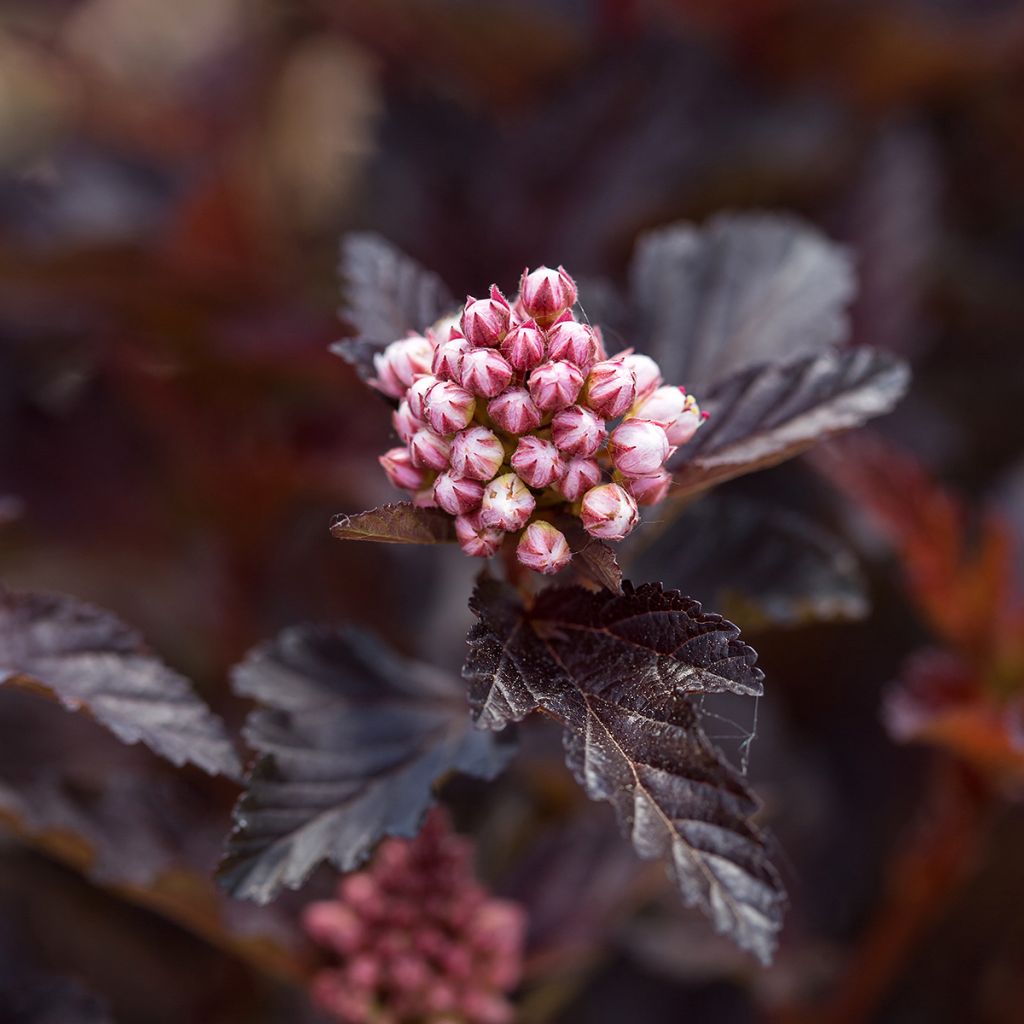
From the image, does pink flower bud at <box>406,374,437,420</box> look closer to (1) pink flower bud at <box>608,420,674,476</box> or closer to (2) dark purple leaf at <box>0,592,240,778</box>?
(1) pink flower bud at <box>608,420,674,476</box>

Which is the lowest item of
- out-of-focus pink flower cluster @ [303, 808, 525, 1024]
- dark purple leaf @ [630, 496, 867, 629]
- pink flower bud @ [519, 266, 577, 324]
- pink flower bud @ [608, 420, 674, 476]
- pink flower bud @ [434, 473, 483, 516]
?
out-of-focus pink flower cluster @ [303, 808, 525, 1024]

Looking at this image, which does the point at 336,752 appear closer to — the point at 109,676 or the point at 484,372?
the point at 109,676

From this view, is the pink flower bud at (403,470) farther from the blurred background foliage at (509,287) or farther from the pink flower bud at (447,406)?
the blurred background foliage at (509,287)

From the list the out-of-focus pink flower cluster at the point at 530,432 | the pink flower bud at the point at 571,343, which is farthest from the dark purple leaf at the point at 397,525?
the pink flower bud at the point at 571,343

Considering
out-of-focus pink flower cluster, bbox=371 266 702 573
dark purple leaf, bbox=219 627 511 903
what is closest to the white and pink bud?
out-of-focus pink flower cluster, bbox=371 266 702 573

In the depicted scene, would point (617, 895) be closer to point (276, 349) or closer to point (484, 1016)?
point (484, 1016)

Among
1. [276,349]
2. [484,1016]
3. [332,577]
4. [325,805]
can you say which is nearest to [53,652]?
[325,805]

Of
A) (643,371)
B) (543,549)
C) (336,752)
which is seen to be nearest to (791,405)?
(643,371)
